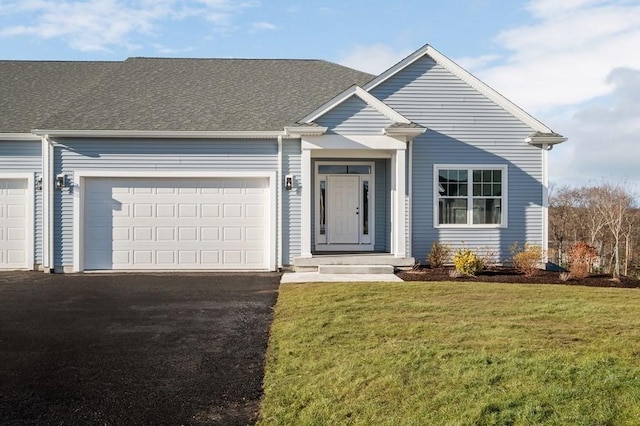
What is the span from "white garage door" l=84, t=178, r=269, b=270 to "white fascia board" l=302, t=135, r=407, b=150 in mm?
1944

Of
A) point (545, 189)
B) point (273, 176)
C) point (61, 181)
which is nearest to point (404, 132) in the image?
point (273, 176)

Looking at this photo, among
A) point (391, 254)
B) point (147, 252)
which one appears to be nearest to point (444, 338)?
point (391, 254)

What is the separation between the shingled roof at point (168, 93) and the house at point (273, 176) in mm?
76

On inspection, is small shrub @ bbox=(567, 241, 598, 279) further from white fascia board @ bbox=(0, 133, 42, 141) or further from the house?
white fascia board @ bbox=(0, 133, 42, 141)

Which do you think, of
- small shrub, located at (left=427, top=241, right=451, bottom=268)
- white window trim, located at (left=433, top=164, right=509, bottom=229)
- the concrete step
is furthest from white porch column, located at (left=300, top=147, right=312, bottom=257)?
white window trim, located at (left=433, top=164, right=509, bottom=229)

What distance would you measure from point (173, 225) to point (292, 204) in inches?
120

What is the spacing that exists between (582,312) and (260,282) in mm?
6210

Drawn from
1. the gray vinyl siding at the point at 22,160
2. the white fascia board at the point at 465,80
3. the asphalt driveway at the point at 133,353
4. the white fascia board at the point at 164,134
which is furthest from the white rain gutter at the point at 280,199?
the gray vinyl siding at the point at 22,160

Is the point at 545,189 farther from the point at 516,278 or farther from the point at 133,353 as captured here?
the point at 133,353

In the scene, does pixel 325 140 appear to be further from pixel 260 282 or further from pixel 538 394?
pixel 538 394

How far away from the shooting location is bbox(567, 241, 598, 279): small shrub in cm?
1162

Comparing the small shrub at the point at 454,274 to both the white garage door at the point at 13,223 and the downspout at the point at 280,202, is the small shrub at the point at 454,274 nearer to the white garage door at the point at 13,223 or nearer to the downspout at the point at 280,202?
the downspout at the point at 280,202

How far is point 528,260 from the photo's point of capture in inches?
476

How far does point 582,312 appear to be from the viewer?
7836mm
